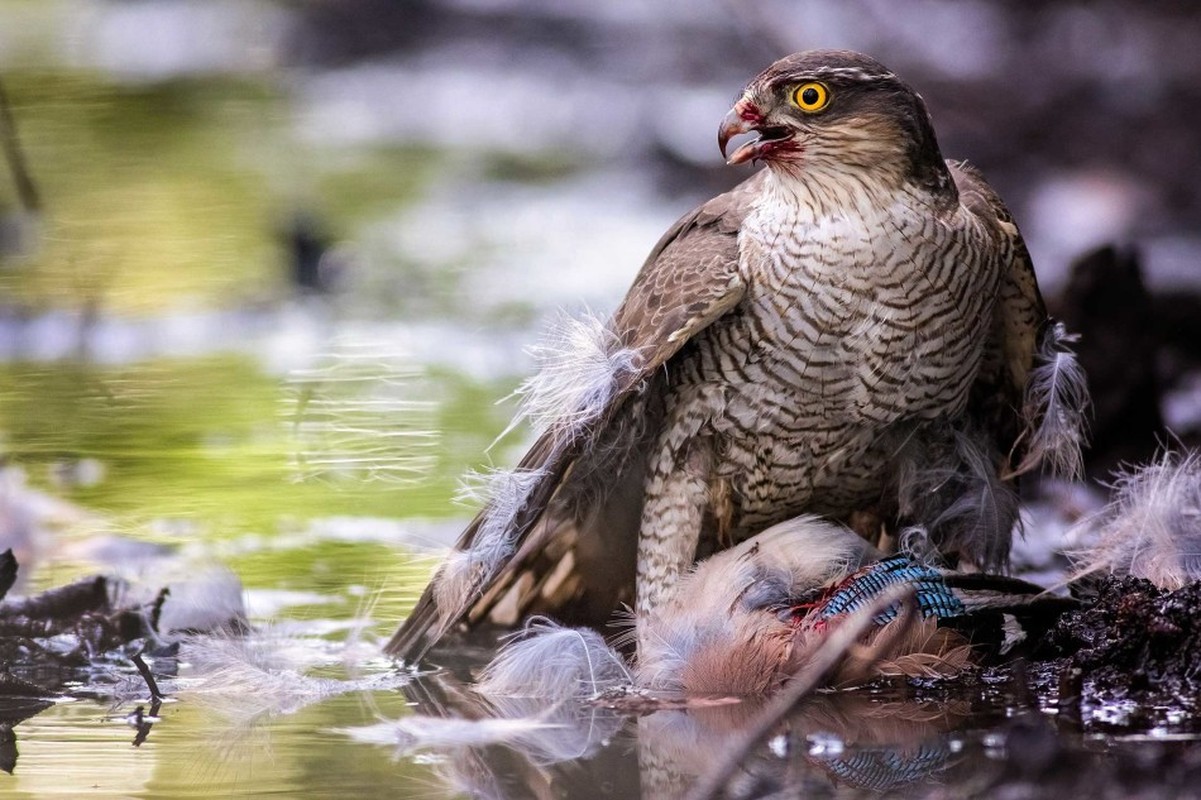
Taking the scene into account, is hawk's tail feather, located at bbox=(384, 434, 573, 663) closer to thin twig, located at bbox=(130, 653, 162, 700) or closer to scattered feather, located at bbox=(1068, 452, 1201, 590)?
thin twig, located at bbox=(130, 653, 162, 700)

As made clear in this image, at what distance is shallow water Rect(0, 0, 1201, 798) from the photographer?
2398mm

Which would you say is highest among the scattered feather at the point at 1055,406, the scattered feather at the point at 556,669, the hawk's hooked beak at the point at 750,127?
the hawk's hooked beak at the point at 750,127

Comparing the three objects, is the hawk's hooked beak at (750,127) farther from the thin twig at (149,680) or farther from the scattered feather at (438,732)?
the thin twig at (149,680)

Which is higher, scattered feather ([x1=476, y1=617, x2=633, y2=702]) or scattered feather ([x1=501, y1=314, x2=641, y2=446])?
scattered feather ([x1=501, y1=314, x2=641, y2=446])

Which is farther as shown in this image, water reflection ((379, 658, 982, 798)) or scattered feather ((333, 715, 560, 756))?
scattered feather ((333, 715, 560, 756))

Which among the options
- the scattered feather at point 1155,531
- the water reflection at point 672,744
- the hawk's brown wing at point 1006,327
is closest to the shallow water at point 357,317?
the water reflection at point 672,744

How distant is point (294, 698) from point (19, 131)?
5.08 m

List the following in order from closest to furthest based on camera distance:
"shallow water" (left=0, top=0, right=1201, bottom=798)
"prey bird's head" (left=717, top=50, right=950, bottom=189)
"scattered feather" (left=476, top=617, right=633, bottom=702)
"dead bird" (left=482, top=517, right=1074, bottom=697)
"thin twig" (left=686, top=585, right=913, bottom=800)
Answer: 1. "thin twig" (left=686, top=585, right=913, bottom=800)
2. "shallow water" (left=0, top=0, right=1201, bottom=798)
3. "dead bird" (left=482, top=517, right=1074, bottom=697)
4. "scattered feather" (left=476, top=617, right=633, bottom=702)
5. "prey bird's head" (left=717, top=50, right=950, bottom=189)

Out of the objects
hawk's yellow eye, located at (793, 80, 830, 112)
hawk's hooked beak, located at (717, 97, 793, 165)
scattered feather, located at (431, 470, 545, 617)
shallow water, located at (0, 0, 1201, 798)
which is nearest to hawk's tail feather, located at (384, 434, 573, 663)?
scattered feather, located at (431, 470, 545, 617)

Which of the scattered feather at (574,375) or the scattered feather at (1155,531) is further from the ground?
the scattered feather at (574,375)

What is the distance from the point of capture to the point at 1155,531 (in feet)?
10.1

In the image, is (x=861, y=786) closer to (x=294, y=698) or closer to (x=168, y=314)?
(x=294, y=698)

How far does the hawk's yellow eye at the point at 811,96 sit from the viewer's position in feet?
10.3

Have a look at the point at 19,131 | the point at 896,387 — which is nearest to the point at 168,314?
the point at 19,131
